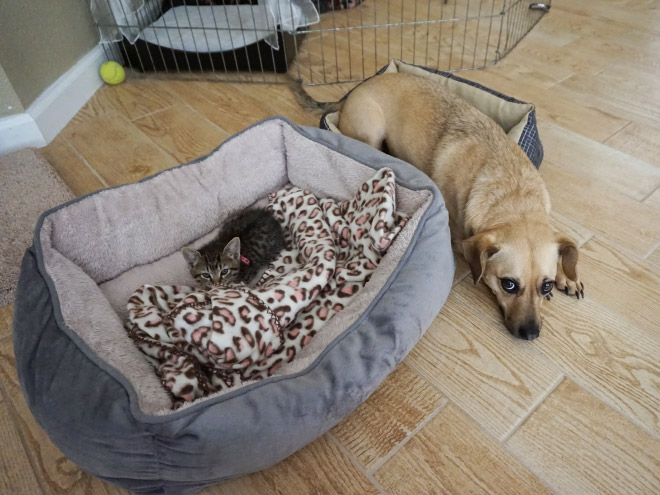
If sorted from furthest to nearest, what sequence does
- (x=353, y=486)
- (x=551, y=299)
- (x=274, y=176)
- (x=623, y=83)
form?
(x=623, y=83) → (x=274, y=176) → (x=551, y=299) → (x=353, y=486)

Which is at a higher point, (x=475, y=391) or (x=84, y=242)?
(x=84, y=242)

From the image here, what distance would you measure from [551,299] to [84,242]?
189cm

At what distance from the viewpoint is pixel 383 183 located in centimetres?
201

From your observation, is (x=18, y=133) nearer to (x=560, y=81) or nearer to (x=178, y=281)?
(x=178, y=281)

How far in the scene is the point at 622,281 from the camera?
205 centimetres

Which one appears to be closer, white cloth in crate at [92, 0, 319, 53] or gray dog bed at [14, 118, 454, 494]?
gray dog bed at [14, 118, 454, 494]

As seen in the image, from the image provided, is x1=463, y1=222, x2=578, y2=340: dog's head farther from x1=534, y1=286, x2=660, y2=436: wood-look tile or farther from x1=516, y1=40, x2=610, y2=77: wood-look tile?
x1=516, y1=40, x2=610, y2=77: wood-look tile

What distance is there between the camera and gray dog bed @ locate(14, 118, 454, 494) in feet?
4.27

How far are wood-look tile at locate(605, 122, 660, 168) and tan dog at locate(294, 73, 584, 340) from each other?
952 millimetres

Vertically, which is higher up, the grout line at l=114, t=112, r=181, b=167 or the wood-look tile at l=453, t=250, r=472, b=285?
the grout line at l=114, t=112, r=181, b=167

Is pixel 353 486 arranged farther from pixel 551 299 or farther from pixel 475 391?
pixel 551 299

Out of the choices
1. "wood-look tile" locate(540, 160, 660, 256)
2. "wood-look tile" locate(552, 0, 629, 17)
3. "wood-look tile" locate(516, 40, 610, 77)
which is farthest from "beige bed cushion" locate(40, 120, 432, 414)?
"wood-look tile" locate(552, 0, 629, 17)

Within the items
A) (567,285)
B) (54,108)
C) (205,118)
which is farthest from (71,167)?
(567,285)

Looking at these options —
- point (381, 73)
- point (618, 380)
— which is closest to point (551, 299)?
point (618, 380)
